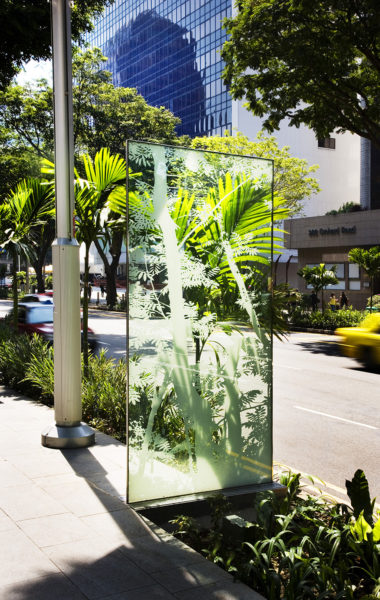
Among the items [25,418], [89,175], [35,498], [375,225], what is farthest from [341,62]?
[375,225]

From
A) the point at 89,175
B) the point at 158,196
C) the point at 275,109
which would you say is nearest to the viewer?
the point at 158,196

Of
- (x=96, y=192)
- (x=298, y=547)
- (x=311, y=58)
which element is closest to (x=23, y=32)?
(x=96, y=192)

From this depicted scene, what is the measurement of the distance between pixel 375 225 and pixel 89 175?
3133cm

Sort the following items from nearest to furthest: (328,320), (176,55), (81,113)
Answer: (328,320) < (81,113) < (176,55)

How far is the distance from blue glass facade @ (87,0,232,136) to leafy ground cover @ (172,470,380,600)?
68605 millimetres

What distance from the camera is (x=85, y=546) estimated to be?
4.13 m

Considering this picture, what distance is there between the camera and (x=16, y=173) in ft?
89.2

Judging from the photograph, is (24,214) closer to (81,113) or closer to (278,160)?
(81,113)

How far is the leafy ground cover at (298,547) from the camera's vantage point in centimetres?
348

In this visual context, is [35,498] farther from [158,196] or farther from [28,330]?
[28,330]

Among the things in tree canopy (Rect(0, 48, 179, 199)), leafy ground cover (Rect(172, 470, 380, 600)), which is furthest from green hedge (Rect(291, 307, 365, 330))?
leafy ground cover (Rect(172, 470, 380, 600))

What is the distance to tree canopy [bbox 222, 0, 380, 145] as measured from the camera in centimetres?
1569

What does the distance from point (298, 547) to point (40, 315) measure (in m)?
13.1

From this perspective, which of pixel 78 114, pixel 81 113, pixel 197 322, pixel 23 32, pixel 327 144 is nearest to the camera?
pixel 197 322
